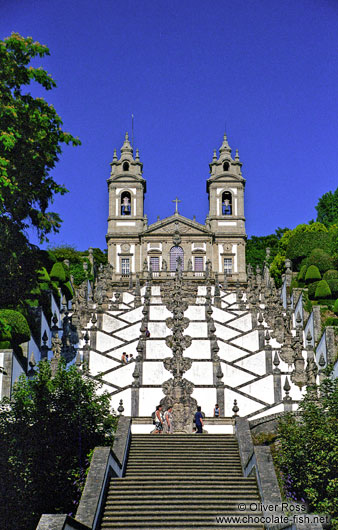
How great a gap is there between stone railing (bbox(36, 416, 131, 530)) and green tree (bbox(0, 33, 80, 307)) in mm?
4116

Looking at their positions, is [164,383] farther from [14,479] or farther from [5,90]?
[5,90]

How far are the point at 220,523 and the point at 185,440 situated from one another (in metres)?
5.29

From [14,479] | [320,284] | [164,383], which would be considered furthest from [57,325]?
[14,479]

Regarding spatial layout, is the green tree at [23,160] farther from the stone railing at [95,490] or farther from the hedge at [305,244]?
the hedge at [305,244]

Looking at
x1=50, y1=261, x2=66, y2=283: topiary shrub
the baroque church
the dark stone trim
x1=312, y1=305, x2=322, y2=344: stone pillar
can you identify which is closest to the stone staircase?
the dark stone trim

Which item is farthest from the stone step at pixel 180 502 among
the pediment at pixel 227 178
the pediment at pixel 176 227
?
the pediment at pixel 227 178

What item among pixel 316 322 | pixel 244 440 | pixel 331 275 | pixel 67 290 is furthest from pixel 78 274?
pixel 244 440

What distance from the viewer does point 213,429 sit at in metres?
25.2

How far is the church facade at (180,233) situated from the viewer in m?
57.7

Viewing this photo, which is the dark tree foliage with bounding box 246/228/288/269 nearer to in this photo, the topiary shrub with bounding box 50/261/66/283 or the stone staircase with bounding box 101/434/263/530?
the topiary shrub with bounding box 50/261/66/283

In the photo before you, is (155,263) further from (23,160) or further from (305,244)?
(23,160)

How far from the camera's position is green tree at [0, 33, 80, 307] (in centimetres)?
1609

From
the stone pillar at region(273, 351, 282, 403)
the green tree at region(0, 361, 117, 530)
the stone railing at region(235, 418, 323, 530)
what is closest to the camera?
the stone railing at region(235, 418, 323, 530)

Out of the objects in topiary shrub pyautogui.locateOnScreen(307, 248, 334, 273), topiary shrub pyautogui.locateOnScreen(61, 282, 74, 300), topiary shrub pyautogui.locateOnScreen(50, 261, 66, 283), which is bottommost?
topiary shrub pyautogui.locateOnScreen(61, 282, 74, 300)
